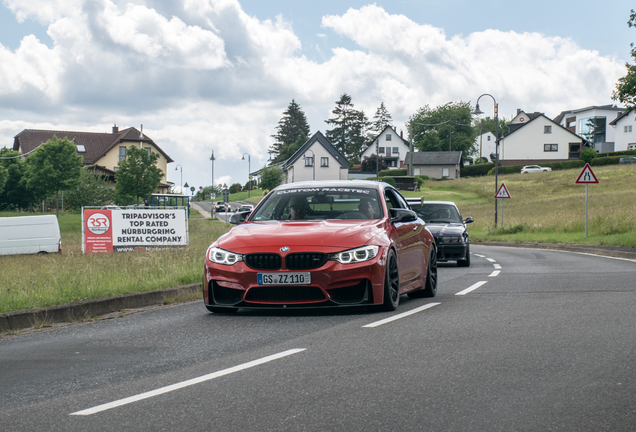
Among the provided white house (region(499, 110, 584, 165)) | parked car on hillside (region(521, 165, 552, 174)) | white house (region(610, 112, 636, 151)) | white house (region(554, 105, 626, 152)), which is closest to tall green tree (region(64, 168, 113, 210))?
parked car on hillside (region(521, 165, 552, 174))

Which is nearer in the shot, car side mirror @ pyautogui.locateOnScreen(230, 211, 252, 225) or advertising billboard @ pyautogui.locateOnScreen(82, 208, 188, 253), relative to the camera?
car side mirror @ pyautogui.locateOnScreen(230, 211, 252, 225)

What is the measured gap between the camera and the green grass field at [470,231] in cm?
1092

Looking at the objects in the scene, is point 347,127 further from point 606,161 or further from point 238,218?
point 238,218

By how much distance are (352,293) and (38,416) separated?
448cm

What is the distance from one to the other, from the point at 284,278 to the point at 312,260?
36cm

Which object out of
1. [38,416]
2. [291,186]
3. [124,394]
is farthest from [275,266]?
[38,416]

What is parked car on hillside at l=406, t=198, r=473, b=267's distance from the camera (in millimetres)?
18375

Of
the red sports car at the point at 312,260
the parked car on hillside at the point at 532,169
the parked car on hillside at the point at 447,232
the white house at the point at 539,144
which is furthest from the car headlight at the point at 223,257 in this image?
the white house at the point at 539,144

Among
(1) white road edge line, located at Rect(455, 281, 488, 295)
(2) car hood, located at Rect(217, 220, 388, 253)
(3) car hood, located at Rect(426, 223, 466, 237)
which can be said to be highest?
(2) car hood, located at Rect(217, 220, 388, 253)

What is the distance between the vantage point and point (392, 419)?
13.9 feet

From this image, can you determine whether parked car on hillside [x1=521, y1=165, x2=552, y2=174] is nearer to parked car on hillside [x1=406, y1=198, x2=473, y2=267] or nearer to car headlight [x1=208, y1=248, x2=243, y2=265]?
parked car on hillside [x1=406, y1=198, x2=473, y2=267]

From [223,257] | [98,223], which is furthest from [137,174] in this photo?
[223,257]

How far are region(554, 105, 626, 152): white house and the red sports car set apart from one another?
13408 cm

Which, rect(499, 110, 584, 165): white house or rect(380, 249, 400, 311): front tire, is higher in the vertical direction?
rect(499, 110, 584, 165): white house
